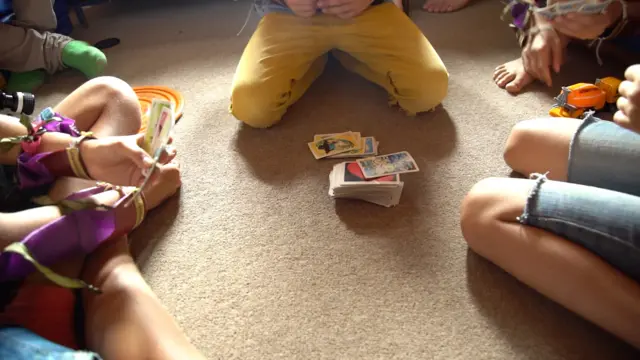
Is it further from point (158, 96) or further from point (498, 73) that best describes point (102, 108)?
point (498, 73)

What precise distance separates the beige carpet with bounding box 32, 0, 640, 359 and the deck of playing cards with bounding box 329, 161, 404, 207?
0.03 m

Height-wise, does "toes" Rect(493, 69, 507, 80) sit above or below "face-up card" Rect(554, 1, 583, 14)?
below

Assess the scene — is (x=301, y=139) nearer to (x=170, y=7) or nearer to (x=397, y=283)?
(x=397, y=283)

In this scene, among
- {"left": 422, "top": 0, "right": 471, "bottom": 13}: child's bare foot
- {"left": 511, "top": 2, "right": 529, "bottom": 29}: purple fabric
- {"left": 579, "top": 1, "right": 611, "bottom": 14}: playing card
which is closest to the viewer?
{"left": 579, "top": 1, "right": 611, "bottom": 14}: playing card

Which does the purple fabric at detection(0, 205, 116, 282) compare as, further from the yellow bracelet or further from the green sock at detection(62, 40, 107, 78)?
the green sock at detection(62, 40, 107, 78)

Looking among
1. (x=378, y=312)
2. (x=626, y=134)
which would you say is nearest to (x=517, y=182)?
(x=626, y=134)

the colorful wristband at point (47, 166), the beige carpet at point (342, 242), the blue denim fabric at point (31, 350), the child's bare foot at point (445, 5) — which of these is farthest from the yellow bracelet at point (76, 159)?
the child's bare foot at point (445, 5)

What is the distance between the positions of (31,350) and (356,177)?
2.57ft

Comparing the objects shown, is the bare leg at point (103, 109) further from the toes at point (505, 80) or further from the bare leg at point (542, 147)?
the toes at point (505, 80)

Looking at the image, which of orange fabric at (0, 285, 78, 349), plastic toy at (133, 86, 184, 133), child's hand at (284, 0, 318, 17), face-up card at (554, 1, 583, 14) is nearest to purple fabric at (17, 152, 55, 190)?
orange fabric at (0, 285, 78, 349)

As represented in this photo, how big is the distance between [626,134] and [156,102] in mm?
979

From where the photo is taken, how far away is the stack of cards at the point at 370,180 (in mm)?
1224

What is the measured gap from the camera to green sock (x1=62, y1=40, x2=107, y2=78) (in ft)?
6.06

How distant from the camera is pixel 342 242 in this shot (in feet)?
3.79
